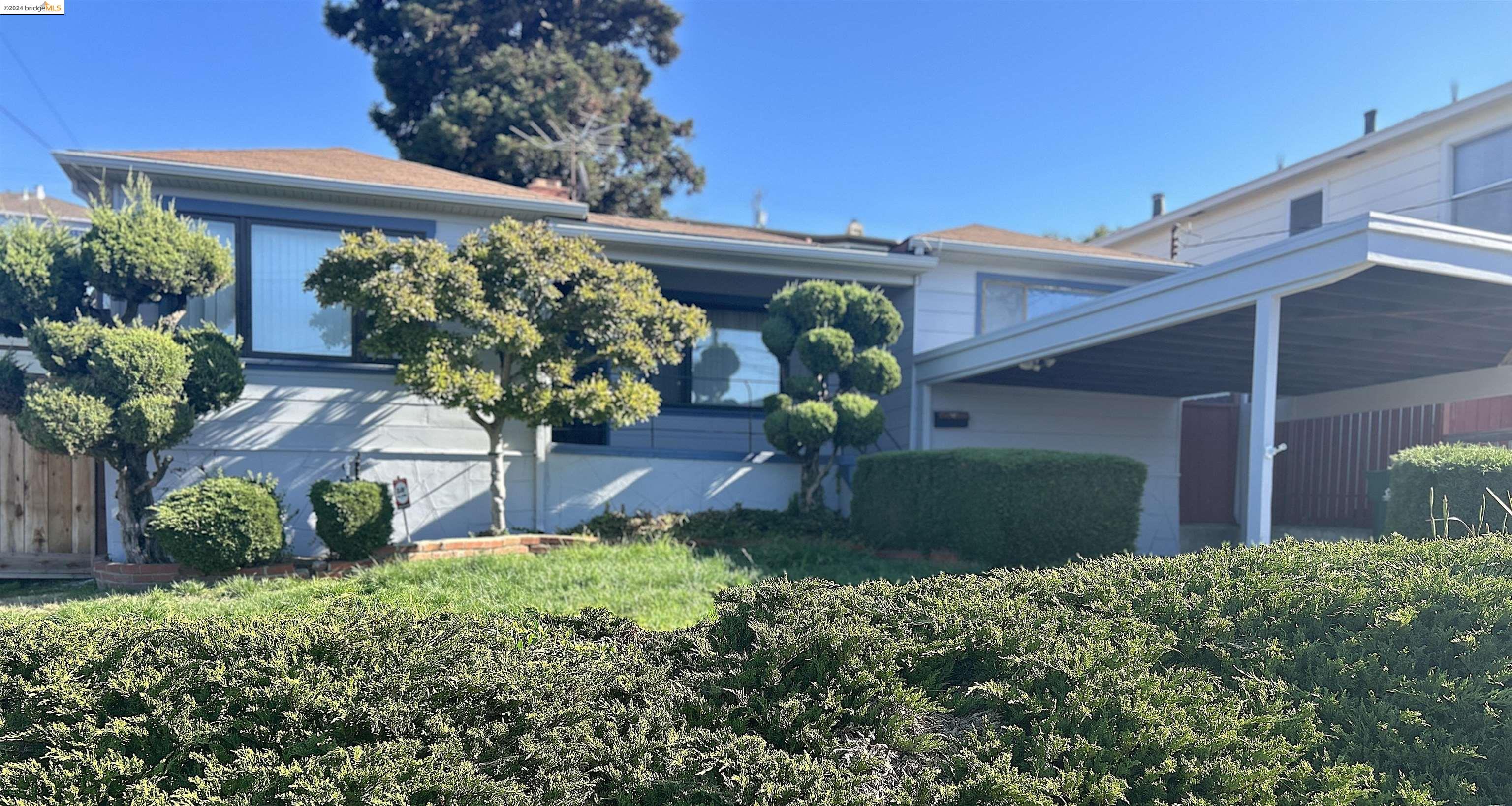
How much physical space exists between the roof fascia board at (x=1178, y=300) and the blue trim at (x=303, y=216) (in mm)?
5801

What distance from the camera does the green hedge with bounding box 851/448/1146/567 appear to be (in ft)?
24.5

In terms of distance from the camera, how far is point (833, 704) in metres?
3.04

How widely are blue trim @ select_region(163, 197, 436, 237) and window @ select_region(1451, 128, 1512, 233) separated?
467 inches

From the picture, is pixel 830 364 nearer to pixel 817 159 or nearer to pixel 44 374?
pixel 44 374

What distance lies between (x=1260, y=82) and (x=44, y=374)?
15.0m

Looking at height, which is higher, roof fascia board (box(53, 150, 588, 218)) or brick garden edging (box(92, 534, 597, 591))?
roof fascia board (box(53, 150, 588, 218))

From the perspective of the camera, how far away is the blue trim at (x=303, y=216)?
8.71m

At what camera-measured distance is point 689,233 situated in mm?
10266

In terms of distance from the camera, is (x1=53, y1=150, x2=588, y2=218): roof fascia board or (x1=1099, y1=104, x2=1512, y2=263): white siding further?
(x1=1099, y1=104, x2=1512, y2=263): white siding

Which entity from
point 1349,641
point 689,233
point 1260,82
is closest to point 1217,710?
point 1349,641

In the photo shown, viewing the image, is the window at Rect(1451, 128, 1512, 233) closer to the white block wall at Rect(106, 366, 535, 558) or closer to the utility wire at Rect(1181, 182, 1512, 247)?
the utility wire at Rect(1181, 182, 1512, 247)

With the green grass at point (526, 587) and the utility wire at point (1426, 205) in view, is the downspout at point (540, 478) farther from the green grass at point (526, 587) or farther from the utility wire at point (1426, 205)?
the utility wire at point (1426, 205)

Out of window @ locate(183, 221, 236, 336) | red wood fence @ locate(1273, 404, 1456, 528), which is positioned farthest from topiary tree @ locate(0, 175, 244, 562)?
red wood fence @ locate(1273, 404, 1456, 528)

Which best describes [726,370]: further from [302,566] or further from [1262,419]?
[1262,419]
